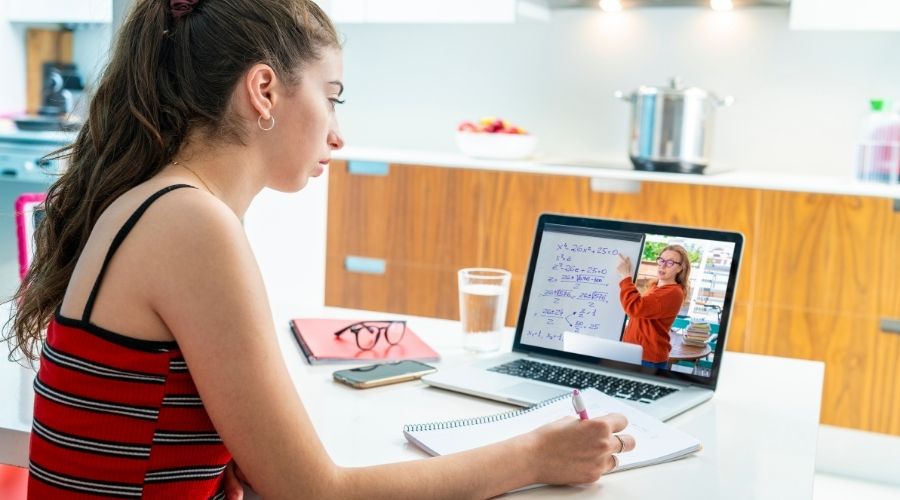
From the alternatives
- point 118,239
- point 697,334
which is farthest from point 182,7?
point 697,334

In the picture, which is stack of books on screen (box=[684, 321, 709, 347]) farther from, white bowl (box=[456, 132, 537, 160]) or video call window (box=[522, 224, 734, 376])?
white bowl (box=[456, 132, 537, 160])

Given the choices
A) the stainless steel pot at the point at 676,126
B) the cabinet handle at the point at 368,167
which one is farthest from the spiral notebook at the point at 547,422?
the cabinet handle at the point at 368,167

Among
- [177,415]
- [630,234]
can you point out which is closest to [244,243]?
[177,415]

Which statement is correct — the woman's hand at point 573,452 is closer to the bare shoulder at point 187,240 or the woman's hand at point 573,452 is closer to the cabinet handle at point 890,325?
the bare shoulder at point 187,240

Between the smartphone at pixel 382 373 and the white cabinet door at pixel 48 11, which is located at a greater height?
the white cabinet door at pixel 48 11

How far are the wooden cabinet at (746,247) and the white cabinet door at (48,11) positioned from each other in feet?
3.54

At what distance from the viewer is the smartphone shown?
1.43 m

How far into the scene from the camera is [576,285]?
5.20ft

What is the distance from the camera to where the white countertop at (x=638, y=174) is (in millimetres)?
3119

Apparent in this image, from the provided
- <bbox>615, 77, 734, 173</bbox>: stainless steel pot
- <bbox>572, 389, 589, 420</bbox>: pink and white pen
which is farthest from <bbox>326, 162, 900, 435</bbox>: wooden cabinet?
<bbox>572, 389, 589, 420</bbox>: pink and white pen

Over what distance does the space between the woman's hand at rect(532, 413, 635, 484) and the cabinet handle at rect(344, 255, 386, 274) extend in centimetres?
263

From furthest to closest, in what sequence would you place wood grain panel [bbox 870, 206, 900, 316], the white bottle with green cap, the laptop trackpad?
the white bottle with green cap
wood grain panel [bbox 870, 206, 900, 316]
the laptop trackpad

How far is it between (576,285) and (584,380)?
0.17m

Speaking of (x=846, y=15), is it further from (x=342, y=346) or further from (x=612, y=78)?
(x=342, y=346)
